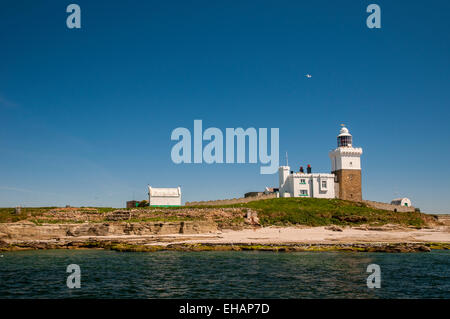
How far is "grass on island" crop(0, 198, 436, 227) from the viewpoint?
5539cm

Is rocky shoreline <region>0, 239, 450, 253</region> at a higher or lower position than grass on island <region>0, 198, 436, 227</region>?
lower

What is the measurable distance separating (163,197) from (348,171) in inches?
1557

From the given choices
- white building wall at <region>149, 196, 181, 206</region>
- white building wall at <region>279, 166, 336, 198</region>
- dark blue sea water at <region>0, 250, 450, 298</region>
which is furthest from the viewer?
white building wall at <region>279, 166, 336, 198</region>

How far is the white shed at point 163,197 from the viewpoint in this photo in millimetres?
66188

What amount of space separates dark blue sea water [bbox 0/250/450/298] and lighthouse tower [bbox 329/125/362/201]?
36051 mm

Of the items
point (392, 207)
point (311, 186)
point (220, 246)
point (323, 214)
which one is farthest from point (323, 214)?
point (220, 246)

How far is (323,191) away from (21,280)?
59358 mm

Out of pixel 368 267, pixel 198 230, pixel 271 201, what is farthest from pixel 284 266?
pixel 271 201

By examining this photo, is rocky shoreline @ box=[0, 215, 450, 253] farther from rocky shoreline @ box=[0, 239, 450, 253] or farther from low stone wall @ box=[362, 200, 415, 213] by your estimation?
low stone wall @ box=[362, 200, 415, 213]

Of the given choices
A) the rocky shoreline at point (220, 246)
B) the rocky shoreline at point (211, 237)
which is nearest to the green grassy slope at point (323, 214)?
the rocky shoreline at point (211, 237)

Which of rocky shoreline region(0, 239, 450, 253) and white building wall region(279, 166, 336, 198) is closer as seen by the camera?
rocky shoreline region(0, 239, 450, 253)

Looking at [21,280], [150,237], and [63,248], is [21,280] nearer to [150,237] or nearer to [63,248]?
[63,248]

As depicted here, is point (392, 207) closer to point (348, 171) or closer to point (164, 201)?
point (348, 171)

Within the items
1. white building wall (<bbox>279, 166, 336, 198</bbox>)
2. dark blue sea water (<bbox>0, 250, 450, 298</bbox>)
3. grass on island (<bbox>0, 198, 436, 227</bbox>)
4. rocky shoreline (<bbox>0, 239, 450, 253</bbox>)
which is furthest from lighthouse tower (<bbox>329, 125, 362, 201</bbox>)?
dark blue sea water (<bbox>0, 250, 450, 298</bbox>)
